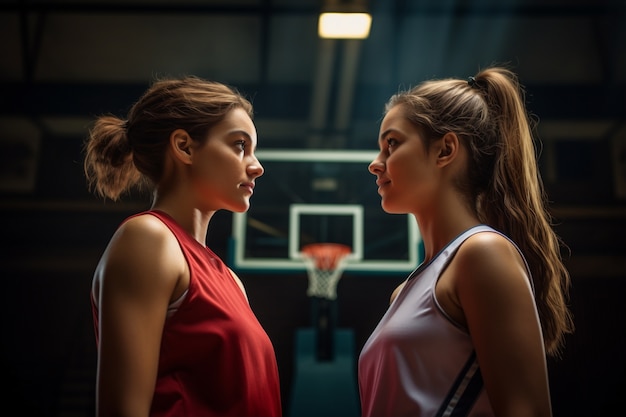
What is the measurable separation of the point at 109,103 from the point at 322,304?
2777mm

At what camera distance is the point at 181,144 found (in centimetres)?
154

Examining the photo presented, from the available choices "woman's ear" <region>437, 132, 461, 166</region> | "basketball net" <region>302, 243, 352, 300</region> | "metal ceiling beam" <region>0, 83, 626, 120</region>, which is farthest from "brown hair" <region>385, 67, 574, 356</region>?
"metal ceiling beam" <region>0, 83, 626, 120</region>

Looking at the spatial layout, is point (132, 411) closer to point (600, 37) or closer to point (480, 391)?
point (480, 391)

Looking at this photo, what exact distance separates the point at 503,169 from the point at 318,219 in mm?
3681

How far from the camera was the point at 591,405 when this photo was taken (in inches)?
247

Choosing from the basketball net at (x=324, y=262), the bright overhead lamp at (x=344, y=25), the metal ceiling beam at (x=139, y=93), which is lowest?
the basketball net at (x=324, y=262)

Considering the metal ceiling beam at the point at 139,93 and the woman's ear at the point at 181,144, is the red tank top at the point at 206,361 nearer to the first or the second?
the woman's ear at the point at 181,144

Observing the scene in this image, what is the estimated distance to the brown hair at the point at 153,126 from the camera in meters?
1.55

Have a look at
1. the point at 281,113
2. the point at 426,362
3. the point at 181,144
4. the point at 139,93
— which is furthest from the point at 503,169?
the point at 139,93

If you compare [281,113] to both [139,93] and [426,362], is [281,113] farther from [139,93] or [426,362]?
[426,362]

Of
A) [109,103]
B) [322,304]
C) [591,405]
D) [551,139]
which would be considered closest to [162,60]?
[109,103]

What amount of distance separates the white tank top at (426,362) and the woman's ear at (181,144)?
26.5 inches

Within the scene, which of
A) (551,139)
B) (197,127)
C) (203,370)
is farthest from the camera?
(551,139)

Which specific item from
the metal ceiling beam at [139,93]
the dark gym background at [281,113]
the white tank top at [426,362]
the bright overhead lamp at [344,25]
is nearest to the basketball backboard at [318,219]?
the dark gym background at [281,113]
